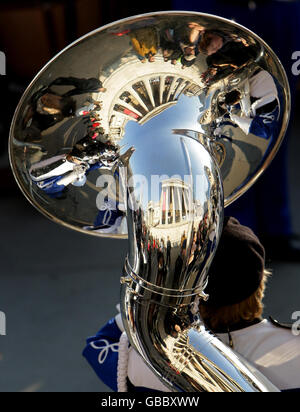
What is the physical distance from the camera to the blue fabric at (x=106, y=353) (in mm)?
1140

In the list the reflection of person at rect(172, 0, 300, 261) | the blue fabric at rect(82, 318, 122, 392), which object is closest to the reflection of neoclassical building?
the blue fabric at rect(82, 318, 122, 392)

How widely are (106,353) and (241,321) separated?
0.25m

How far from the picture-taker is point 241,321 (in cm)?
109

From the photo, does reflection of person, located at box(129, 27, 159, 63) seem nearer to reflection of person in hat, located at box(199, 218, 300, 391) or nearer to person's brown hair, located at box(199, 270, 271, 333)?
reflection of person in hat, located at box(199, 218, 300, 391)

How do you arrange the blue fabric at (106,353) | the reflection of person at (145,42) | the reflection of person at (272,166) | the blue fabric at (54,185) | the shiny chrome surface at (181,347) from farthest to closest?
the reflection of person at (272,166), the blue fabric at (106,353), the blue fabric at (54,185), the reflection of person at (145,42), the shiny chrome surface at (181,347)

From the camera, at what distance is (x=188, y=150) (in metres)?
0.80

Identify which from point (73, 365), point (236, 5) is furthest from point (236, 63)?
point (73, 365)

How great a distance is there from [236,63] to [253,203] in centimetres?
124

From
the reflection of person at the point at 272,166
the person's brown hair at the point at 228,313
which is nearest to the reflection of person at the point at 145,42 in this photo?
the person's brown hair at the point at 228,313

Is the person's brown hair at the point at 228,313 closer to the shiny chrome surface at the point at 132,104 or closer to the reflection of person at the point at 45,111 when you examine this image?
the shiny chrome surface at the point at 132,104

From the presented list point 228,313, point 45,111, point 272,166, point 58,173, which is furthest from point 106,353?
point 272,166

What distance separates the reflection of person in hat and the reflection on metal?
0.13 m

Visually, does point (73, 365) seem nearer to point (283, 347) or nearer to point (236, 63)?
point (283, 347)

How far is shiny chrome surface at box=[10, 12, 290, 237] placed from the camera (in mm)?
907
